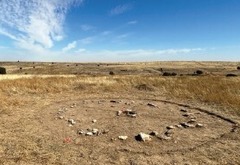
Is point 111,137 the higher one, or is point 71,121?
point 71,121

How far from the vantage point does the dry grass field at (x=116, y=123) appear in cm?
997

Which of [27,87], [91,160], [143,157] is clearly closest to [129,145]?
[143,157]

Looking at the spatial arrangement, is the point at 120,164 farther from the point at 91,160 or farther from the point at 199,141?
the point at 199,141

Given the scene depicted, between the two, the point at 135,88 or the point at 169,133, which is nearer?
the point at 169,133

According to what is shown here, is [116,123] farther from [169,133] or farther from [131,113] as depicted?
[169,133]

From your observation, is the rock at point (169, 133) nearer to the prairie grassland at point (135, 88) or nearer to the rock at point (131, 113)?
the rock at point (131, 113)

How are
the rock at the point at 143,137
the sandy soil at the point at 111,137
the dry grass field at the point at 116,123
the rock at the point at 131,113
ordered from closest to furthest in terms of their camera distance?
the sandy soil at the point at 111,137 < the dry grass field at the point at 116,123 < the rock at the point at 143,137 < the rock at the point at 131,113

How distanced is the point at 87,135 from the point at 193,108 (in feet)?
28.8

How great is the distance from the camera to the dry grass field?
997 centimetres

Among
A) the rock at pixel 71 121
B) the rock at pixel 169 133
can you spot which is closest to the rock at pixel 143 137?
the rock at pixel 169 133

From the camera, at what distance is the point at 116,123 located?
14.4m

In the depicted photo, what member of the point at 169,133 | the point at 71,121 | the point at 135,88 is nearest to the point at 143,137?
the point at 169,133

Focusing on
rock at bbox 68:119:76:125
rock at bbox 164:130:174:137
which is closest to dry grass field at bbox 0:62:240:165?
rock at bbox 164:130:174:137

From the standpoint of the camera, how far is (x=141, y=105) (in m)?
19.3
